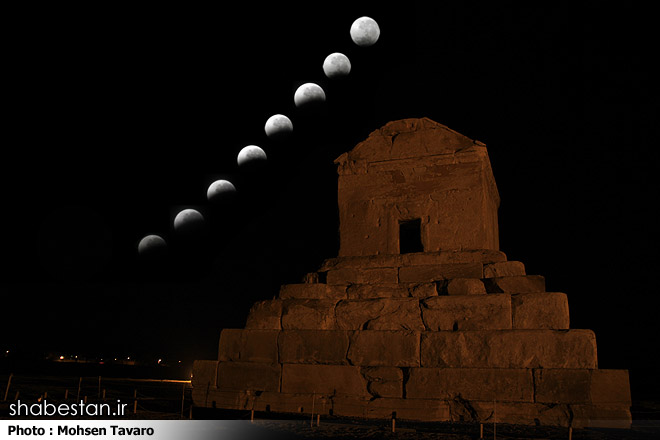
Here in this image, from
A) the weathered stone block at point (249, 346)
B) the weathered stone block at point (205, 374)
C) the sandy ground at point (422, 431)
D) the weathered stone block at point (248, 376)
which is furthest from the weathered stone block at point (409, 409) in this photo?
the weathered stone block at point (205, 374)

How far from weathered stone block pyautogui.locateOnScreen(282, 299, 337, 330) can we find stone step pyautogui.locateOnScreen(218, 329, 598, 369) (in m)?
0.13

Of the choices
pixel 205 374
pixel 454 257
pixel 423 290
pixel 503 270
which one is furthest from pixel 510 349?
pixel 205 374

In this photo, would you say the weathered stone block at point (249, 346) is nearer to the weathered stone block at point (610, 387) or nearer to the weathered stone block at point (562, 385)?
the weathered stone block at point (562, 385)

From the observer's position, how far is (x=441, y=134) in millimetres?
9562

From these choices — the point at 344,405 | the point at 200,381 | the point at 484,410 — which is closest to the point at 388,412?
the point at 344,405

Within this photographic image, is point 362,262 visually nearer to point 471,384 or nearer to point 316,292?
point 316,292

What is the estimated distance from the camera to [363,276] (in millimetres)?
8906

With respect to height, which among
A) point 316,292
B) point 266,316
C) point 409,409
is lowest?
point 409,409

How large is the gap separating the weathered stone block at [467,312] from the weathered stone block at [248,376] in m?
2.47

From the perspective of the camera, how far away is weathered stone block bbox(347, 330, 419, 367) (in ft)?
25.2

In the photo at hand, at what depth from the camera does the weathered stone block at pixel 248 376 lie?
26.6ft

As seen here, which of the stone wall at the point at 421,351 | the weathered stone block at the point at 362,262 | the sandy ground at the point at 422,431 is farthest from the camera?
the weathered stone block at the point at 362,262

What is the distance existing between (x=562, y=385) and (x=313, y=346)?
3535 millimetres

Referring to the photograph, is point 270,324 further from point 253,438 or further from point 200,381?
point 253,438
